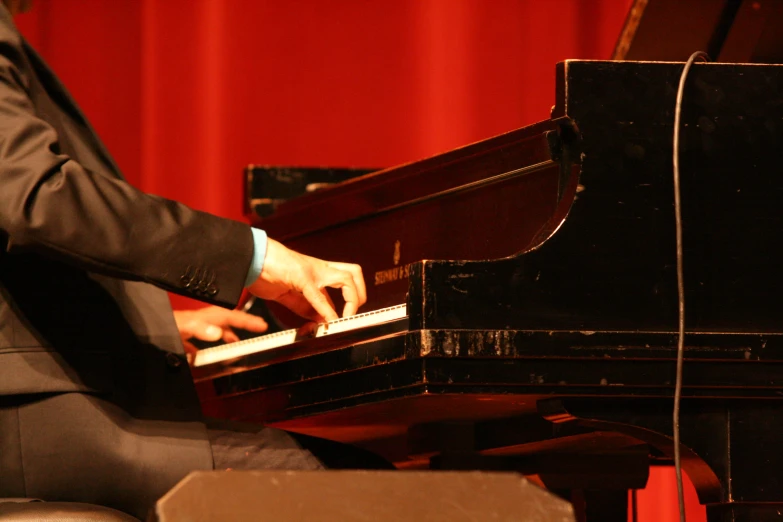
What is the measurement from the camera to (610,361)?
1161 mm

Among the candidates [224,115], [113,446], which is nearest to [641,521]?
[224,115]

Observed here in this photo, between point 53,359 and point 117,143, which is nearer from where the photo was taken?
point 53,359

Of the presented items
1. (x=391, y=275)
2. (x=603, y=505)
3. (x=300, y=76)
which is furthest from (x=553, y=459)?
(x=300, y=76)

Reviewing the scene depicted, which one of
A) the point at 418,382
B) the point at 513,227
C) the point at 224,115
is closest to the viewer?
the point at 418,382

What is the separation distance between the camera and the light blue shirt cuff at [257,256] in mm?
1273

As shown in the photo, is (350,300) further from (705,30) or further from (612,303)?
(705,30)

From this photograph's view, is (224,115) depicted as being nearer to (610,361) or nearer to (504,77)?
(504,77)

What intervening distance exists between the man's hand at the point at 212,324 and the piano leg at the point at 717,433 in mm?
788

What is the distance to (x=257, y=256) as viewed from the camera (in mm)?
1275

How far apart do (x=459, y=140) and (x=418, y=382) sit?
1.95 m

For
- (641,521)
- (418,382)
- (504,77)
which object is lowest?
(641,521)

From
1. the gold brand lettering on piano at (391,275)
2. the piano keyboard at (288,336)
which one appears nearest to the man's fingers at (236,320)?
the piano keyboard at (288,336)

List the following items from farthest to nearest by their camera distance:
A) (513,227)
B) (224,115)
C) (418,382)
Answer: (224,115) < (513,227) < (418,382)

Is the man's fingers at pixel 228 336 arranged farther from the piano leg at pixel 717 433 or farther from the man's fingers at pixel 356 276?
the piano leg at pixel 717 433
